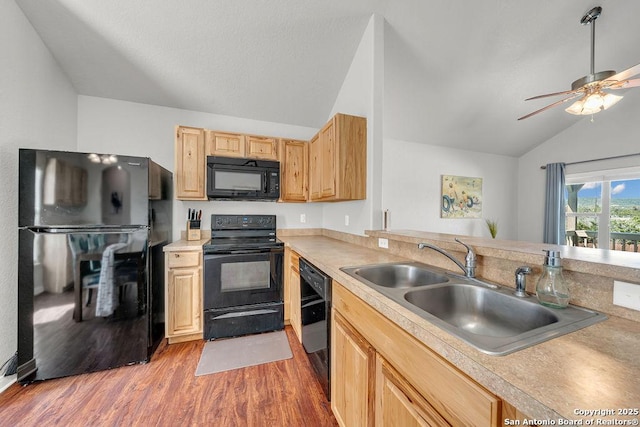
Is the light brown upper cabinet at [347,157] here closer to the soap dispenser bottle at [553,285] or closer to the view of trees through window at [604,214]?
the soap dispenser bottle at [553,285]

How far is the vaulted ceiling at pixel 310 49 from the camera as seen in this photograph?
→ 199 cm

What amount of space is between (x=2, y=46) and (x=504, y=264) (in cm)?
345

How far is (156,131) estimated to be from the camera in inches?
110

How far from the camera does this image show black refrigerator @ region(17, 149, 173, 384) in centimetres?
169

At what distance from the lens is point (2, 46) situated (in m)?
1.67

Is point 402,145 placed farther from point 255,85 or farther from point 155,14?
point 155,14

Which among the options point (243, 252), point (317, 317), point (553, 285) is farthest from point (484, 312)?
point (243, 252)

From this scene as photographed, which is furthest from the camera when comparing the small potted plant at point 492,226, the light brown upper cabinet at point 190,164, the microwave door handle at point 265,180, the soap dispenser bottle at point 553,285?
the small potted plant at point 492,226

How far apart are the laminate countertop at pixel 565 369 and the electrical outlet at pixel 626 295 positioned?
Answer: 0.05m

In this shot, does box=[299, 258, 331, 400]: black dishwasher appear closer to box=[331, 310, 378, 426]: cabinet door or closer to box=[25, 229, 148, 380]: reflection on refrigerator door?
box=[331, 310, 378, 426]: cabinet door

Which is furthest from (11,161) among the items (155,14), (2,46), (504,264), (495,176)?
(495,176)

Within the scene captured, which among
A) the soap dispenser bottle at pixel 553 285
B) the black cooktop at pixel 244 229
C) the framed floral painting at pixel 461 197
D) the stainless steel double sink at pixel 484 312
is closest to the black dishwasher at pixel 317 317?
the stainless steel double sink at pixel 484 312

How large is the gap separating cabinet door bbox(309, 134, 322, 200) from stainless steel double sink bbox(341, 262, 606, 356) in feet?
4.76

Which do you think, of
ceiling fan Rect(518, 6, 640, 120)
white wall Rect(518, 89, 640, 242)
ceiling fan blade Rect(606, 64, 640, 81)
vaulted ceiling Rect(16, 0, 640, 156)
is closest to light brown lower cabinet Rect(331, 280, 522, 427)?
vaulted ceiling Rect(16, 0, 640, 156)
